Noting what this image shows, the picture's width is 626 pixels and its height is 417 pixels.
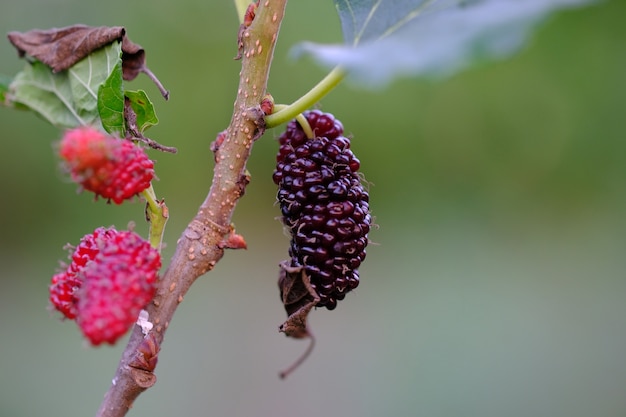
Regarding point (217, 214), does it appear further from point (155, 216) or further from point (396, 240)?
point (396, 240)

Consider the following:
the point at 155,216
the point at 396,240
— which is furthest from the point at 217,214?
the point at 396,240

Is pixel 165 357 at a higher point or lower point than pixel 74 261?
higher

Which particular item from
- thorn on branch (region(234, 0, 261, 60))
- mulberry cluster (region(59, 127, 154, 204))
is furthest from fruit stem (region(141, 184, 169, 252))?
thorn on branch (region(234, 0, 261, 60))

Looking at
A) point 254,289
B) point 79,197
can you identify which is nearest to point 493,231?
point 254,289

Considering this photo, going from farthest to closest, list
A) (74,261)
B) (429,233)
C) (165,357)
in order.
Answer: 1. (429,233)
2. (165,357)
3. (74,261)

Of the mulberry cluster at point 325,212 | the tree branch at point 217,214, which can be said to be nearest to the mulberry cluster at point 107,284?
the tree branch at point 217,214

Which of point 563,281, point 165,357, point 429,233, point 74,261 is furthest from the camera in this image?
point 429,233

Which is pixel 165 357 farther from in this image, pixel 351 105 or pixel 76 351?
pixel 351 105
